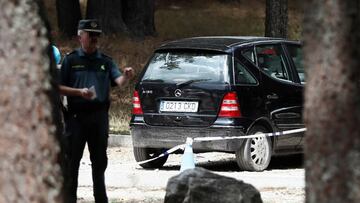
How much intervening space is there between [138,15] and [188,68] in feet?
50.0

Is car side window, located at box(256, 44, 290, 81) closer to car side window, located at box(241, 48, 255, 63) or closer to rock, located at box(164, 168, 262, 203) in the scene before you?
car side window, located at box(241, 48, 255, 63)

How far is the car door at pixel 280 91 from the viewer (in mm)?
13453

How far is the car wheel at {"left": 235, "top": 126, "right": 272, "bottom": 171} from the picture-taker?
13.1 metres

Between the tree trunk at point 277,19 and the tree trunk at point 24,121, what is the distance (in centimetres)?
1612

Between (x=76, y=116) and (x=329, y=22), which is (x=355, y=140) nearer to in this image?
(x=329, y=22)

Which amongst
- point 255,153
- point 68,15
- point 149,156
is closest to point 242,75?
point 255,153

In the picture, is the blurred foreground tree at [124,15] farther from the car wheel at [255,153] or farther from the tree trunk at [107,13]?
the car wheel at [255,153]

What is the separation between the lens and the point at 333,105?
6.12 m

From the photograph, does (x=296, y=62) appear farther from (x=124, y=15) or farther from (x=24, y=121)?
(x=124, y=15)

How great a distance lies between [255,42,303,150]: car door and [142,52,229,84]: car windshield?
0.67 m

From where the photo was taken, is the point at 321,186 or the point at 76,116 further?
the point at 76,116

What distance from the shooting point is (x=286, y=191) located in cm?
1161

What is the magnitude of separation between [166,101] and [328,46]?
708 centimetres

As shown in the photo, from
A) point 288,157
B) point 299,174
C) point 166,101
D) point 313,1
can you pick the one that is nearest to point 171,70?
point 166,101
